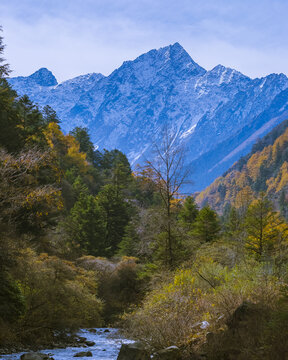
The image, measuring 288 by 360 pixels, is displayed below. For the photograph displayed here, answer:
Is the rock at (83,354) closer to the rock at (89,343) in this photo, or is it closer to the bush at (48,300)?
the bush at (48,300)

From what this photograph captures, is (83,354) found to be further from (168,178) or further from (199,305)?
(168,178)

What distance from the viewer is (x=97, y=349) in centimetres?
1667

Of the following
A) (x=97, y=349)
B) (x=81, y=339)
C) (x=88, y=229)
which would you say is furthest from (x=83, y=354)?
(x=88, y=229)

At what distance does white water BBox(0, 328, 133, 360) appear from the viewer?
1442 centimetres

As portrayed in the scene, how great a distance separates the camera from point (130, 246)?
132ft

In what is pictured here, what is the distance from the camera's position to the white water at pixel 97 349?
568 inches

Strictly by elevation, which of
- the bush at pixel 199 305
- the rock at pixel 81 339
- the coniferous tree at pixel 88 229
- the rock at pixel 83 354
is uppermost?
the coniferous tree at pixel 88 229

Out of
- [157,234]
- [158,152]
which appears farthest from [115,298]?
→ [158,152]

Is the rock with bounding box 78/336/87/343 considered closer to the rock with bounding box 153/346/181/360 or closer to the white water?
the white water

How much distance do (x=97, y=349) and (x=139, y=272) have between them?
11.8 meters

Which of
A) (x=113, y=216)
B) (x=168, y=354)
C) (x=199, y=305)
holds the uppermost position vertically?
(x=113, y=216)

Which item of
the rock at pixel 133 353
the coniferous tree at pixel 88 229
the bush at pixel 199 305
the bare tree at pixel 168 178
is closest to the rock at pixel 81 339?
the bush at pixel 199 305

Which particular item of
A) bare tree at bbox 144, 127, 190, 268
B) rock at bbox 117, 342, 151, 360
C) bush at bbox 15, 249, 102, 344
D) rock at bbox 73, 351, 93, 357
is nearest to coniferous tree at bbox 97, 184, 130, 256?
bare tree at bbox 144, 127, 190, 268

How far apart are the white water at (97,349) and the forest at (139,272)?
0.89 m
